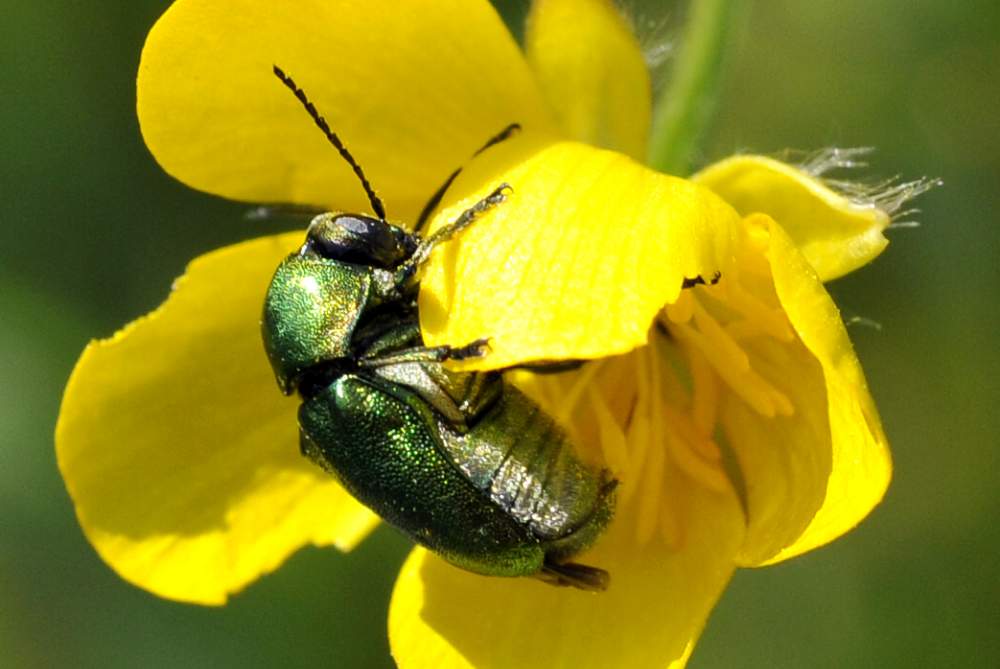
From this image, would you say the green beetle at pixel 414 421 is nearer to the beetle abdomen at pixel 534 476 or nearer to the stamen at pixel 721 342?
the beetle abdomen at pixel 534 476

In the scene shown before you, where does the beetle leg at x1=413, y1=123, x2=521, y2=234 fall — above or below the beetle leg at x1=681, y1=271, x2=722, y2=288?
above

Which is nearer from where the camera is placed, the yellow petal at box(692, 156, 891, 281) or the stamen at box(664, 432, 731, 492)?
the yellow petal at box(692, 156, 891, 281)

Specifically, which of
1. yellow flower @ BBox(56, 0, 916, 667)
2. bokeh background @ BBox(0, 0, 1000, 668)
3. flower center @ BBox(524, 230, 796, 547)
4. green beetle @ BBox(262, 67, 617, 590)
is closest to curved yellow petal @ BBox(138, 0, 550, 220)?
yellow flower @ BBox(56, 0, 916, 667)

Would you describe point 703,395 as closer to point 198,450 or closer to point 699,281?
point 699,281

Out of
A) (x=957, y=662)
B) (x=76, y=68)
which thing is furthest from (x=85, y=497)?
(x=957, y=662)

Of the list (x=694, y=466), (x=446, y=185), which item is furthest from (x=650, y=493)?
(x=446, y=185)

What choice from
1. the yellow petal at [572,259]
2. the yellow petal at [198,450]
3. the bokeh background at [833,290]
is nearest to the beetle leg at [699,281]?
the yellow petal at [572,259]

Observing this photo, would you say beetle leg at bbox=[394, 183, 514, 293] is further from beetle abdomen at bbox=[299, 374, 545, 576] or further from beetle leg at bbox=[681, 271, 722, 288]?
beetle leg at bbox=[681, 271, 722, 288]

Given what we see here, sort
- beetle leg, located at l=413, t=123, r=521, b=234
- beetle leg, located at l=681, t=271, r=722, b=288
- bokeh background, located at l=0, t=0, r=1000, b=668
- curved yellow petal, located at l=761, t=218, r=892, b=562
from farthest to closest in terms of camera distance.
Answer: bokeh background, located at l=0, t=0, r=1000, b=668
beetle leg, located at l=413, t=123, r=521, b=234
beetle leg, located at l=681, t=271, r=722, b=288
curved yellow petal, located at l=761, t=218, r=892, b=562
